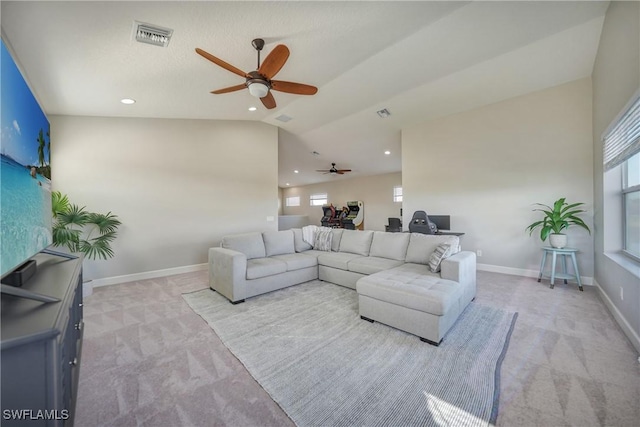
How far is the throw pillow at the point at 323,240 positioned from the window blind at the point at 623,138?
353cm

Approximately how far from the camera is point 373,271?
10.8 feet

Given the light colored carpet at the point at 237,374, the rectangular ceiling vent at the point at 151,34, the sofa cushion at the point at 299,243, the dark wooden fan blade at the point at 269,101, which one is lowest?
the light colored carpet at the point at 237,374

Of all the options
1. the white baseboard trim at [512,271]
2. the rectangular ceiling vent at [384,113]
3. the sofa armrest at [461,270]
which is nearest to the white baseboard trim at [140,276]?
the sofa armrest at [461,270]

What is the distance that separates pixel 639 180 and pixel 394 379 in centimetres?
317

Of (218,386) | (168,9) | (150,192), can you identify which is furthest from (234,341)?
(150,192)

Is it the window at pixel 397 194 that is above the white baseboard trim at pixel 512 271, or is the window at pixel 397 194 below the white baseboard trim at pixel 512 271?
above

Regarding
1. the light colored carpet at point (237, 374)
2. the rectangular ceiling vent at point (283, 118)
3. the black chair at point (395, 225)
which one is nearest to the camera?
the light colored carpet at point (237, 374)

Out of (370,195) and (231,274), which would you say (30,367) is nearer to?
(231,274)

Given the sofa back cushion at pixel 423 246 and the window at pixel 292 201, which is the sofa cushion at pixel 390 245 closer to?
the sofa back cushion at pixel 423 246

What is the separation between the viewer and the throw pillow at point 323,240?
14.3 ft

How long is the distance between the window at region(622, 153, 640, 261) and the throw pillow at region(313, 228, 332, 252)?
3.55m

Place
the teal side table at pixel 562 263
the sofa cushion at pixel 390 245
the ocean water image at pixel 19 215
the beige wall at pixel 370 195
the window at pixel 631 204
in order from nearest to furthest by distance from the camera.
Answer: the ocean water image at pixel 19 215 < the window at pixel 631 204 < the teal side table at pixel 562 263 < the sofa cushion at pixel 390 245 < the beige wall at pixel 370 195

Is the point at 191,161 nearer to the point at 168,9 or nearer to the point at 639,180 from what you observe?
the point at 168,9

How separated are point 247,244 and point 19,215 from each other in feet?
8.26
